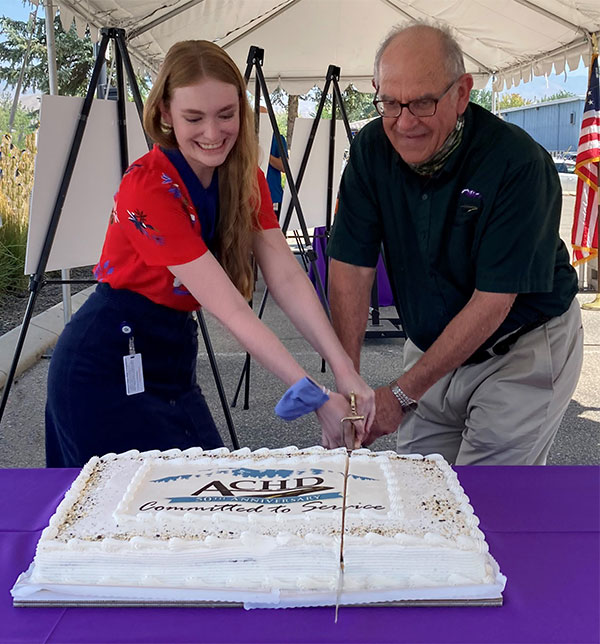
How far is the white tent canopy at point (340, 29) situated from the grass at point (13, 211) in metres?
2.18

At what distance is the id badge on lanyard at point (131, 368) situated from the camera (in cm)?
172

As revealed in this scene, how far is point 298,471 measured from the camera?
3.96ft

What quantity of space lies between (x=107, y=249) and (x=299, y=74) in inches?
247

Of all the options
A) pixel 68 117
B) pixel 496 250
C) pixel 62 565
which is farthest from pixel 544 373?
pixel 68 117

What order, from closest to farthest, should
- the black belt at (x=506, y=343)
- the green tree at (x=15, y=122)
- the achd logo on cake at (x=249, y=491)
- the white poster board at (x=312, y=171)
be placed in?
the achd logo on cake at (x=249, y=491) < the black belt at (x=506, y=343) < the white poster board at (x=312, y=171) < the green tree at (x=15, y=122)

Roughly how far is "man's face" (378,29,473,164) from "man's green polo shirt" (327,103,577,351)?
11 centimetres

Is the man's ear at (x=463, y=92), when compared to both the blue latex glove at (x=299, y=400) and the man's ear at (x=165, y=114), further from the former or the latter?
the blue latex glove at (x=299, y=400)

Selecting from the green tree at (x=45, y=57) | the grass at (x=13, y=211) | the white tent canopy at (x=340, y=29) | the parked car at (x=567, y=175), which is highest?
the green tree at (x=45, y=57)

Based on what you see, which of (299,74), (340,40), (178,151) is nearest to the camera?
(178,151)

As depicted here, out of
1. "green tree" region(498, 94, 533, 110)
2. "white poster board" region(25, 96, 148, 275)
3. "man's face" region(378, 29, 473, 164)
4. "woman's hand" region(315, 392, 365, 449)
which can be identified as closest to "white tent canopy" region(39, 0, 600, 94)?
"white poster board" region(25, 96, 148, 275)

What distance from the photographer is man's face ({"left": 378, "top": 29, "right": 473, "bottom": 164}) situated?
5.21 feet

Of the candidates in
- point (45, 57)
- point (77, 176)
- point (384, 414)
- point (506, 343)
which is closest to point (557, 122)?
point (45, 57)

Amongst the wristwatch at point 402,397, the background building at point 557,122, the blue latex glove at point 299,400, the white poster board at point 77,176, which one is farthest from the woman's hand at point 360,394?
the background building at point 557,122

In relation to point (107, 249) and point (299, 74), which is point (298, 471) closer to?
point (107, 249)
